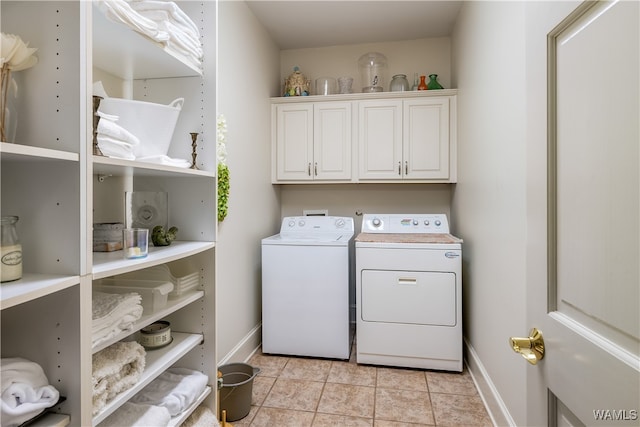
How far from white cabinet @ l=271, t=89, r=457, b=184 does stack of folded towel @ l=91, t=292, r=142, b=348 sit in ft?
7.05

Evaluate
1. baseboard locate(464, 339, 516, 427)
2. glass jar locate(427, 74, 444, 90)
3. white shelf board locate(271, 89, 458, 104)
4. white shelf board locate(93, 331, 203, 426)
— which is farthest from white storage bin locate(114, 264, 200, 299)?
glass jar locate(427, 74, 444, 90)

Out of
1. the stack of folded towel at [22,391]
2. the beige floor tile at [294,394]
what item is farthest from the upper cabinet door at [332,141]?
the stack of folded towel at [22,391]

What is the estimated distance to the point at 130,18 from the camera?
1.06 m

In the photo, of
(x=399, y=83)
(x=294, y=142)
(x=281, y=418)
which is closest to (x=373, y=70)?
(x=399, y=83)

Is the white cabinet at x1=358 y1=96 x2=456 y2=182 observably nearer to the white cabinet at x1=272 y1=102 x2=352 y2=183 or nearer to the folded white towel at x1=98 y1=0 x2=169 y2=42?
the white cabinet at x1=272 y1=102 x2=352 y2=183

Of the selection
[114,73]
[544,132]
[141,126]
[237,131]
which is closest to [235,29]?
[237,131]

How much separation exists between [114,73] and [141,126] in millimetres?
403

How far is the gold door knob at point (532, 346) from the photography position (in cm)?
74

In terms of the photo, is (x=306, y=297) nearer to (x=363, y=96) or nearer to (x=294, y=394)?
(x=294, y=394)

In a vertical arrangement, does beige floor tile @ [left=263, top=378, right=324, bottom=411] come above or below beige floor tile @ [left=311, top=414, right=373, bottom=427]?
above

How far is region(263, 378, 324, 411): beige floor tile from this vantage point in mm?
2016

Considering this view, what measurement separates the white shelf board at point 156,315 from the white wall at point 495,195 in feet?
4.49

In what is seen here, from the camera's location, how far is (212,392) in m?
1.55

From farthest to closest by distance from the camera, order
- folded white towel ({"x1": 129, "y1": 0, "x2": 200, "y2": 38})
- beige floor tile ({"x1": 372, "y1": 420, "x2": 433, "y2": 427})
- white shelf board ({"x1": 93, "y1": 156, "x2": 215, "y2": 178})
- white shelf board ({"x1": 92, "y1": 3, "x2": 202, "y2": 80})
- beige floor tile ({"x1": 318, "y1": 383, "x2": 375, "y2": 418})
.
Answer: beige floor tile ({"x1": 318, "y1": 383, "x2": 375, "y2": 418}), beige floor tile ({"x1": 372, "y1": 420, "x2": 433, "y2": 427}), folded white towel ({"x1": 129, "y1": 0, "x2": 200, "y2": 38}), white shelf board ({"x1": 92, "y1": 3, "x2": 202, "y2": 80}), white shelf board ({"x1": 93, "y1": 156, "x2": 215, "y2": 178})
